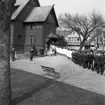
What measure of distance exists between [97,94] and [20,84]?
14.3 feet

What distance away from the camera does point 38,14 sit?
124ft

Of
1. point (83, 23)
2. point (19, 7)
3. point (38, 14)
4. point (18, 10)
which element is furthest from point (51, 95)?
point (83, 23)

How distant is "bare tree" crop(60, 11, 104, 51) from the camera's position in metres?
53.1

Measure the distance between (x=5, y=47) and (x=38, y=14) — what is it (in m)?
32.4

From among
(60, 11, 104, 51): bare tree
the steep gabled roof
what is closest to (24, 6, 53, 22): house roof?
the steep gabled roof

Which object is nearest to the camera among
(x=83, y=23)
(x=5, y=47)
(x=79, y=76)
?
(x=5, y=47)

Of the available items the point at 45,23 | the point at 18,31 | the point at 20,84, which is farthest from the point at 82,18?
the point at 20,84

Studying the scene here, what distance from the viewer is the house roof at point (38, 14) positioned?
3603 centimetres

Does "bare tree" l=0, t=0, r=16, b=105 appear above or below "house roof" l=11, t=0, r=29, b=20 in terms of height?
below

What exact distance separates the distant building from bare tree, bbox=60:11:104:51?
16.7m

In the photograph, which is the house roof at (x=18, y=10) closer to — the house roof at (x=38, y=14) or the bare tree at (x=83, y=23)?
the house roof at (x=38, y=14)

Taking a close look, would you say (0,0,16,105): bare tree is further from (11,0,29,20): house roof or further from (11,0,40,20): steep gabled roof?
(11,0,29,20): house roof

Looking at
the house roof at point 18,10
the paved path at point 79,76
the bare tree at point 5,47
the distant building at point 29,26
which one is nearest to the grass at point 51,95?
the bare tree at point 5,47

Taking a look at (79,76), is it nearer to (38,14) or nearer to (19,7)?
(38,14)
